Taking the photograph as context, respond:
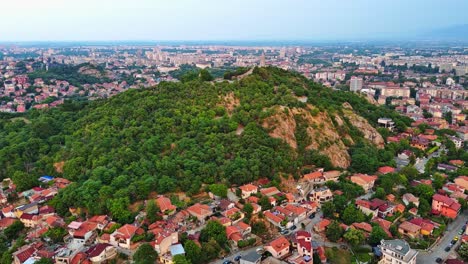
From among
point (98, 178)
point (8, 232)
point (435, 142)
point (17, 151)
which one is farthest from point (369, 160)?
point (17, 151)

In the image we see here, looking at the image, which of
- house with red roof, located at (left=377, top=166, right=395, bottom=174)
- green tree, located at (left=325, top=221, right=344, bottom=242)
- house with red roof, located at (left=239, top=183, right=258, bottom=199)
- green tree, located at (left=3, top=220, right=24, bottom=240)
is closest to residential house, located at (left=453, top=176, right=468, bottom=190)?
house with red roof, located at (left=377, top=166, right=395, bottom=174)

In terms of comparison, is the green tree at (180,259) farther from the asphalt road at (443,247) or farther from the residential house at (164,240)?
the asphalt road at (443,247)

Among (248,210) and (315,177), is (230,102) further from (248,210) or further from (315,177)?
(248,210)

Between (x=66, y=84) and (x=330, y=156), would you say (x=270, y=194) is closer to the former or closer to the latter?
(x=330, y=156)

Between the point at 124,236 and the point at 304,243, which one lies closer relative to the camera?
the point at 304,243

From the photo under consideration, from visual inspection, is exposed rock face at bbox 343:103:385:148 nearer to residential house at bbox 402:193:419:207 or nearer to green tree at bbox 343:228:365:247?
residential house at bbox 402:193:419:207

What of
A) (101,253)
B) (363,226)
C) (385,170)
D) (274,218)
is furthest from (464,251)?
(101,253)
